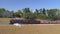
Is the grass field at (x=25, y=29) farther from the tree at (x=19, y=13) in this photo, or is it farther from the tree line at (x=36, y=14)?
the tree at (x=19, y=13)

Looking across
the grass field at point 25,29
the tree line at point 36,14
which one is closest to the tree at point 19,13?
the tree line at point 36,14

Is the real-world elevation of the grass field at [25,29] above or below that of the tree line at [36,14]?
below

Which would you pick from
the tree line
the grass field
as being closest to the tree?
the tree line

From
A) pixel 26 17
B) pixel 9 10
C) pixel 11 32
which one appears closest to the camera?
pixel 11 32

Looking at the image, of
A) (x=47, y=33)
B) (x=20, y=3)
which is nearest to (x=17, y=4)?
(x=20, y=3)

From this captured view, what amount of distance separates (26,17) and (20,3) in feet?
2.31

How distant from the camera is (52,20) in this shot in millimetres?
6230

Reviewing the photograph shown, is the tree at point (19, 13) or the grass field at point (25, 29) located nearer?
the grass field at point (25, 29)

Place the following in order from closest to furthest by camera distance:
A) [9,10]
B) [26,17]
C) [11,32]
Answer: [11,32] < [9,10] < [26,17]

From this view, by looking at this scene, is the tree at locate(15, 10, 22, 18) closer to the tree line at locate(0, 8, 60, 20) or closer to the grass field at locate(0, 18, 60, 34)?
the tree line at locate(0, 8, 60, 20)

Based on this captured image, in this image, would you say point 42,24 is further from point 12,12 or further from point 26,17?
point 12,12

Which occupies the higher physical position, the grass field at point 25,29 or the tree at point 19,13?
the tree at point 19,13

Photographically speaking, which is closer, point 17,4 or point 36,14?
point 17,4

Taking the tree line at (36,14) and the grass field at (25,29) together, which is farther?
the tree line at (36,14)
